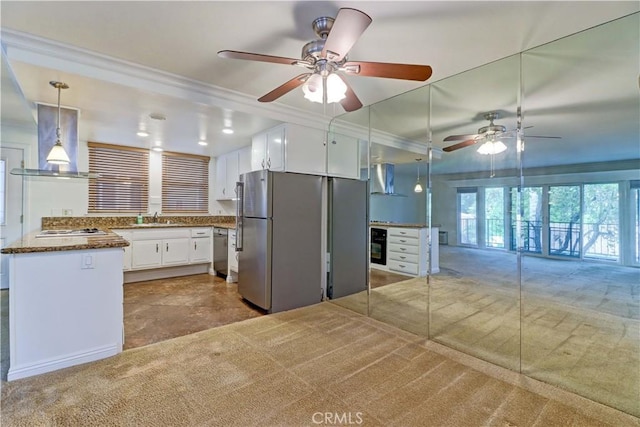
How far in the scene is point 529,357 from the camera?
2395 millimetres

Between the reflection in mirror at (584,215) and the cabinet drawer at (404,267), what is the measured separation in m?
1.45

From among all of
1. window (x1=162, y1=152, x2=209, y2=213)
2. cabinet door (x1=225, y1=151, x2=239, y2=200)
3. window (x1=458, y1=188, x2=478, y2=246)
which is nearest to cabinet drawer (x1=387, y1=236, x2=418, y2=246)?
window (x1=458, y1=188, x2=478, y2=246)

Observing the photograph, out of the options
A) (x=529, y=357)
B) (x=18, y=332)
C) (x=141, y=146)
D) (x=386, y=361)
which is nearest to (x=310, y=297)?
(x=386, y=361)

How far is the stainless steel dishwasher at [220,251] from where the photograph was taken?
4748mm

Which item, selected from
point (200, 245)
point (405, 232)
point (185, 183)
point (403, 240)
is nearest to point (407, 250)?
point (403, 240)

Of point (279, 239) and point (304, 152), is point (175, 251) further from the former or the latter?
point (304, 152)

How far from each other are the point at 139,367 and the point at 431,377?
216 centimetres

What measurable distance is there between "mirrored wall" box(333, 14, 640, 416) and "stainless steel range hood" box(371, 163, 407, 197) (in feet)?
0.25

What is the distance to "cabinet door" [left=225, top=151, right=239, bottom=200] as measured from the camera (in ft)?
16.9

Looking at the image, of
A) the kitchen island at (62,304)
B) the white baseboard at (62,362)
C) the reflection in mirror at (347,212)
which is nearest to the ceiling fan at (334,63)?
the reflection in mirror at (347,212)

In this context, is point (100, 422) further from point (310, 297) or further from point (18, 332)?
point (310, 297)

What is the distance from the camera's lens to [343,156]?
4.08 m

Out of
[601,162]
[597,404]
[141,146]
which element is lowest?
[597,404]

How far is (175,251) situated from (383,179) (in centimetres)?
363
